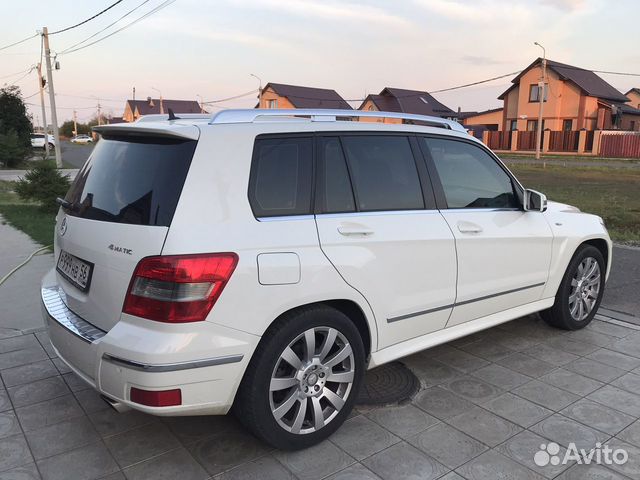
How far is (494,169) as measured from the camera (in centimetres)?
418

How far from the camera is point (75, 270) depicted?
3.04 m

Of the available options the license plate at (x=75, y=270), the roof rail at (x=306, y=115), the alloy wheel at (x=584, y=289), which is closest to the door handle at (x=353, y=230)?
the roof rail at (x=306, y=115)

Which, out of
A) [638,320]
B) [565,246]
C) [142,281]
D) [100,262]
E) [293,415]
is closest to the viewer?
[142,281]

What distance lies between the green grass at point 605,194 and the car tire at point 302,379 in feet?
23.7

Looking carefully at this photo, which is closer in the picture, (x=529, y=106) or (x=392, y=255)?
(x=392, y=255)

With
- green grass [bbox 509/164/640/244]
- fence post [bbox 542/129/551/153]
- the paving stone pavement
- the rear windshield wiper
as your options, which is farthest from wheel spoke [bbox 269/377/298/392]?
fence post [bbox 542/129/551/153]

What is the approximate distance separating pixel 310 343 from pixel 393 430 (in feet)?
2.65

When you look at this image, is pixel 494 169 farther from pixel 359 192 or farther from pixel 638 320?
pixel 638 320

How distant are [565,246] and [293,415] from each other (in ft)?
9.16

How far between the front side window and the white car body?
0.14 m

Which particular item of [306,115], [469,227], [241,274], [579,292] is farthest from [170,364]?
[579,292]

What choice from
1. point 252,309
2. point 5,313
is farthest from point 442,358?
point 5,313

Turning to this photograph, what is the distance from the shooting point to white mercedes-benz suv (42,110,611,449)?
2.58 metres

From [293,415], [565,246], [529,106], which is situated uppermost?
[529,106]
